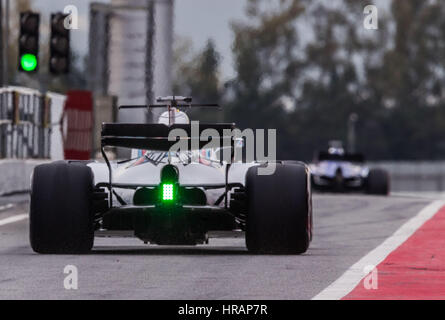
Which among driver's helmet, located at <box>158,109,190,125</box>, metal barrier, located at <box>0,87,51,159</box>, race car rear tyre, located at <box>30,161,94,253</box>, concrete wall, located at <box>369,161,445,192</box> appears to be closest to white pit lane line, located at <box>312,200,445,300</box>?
driver's helmet, located at <box>158,109,190,125</box>

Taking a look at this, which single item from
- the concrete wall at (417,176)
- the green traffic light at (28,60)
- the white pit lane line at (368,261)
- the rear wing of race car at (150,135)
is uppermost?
the green traffic light at (28,60)

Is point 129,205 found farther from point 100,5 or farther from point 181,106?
point 100,5

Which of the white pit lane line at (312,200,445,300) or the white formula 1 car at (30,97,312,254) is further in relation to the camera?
the white formula 1 car at (30,97,312,254)

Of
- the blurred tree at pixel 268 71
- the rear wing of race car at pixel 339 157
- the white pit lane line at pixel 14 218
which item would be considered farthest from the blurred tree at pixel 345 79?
the white pit lane line at pixel 14 218

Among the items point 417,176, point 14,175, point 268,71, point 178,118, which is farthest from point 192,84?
point 178,118

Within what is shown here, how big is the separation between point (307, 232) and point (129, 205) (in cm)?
180

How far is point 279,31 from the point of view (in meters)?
117

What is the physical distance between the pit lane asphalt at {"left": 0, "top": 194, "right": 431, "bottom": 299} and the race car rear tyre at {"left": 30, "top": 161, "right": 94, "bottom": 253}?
23 centimetres

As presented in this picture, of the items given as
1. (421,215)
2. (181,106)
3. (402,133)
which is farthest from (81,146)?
(402,133)

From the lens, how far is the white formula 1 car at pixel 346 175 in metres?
38.6

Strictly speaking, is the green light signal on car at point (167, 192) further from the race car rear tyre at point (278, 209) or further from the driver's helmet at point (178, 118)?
the driver's helmet at point (178, 118)

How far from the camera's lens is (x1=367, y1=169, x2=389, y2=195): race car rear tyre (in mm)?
38562

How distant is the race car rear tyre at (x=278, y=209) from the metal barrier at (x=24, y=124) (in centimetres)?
1587

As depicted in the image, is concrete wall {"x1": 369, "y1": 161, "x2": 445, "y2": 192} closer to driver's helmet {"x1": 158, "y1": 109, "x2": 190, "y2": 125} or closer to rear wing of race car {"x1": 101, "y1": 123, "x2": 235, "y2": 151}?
driver's helmet {"x1": 158, "y1": 109, "x2": 190, "y2": 125}
